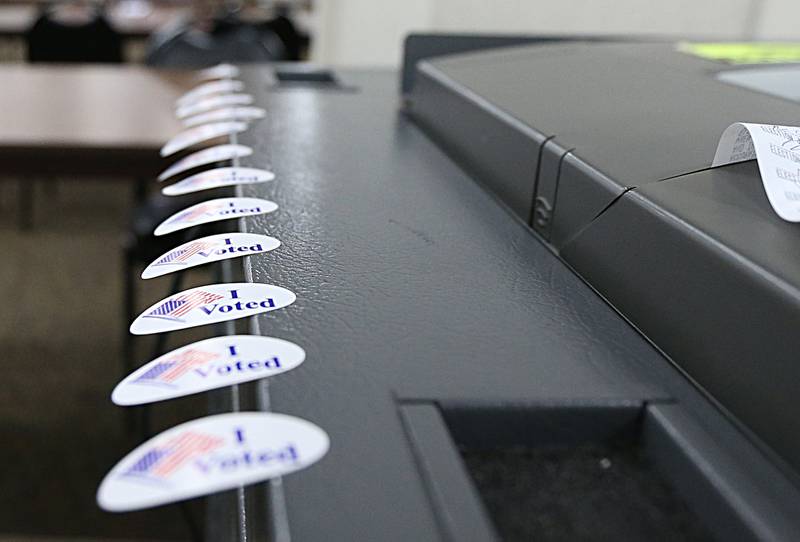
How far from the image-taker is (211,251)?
43 cm

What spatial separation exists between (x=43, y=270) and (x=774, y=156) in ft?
8.39

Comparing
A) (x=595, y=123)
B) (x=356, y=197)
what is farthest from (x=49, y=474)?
(x=595, y=123)

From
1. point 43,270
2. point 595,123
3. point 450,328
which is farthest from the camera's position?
point 43,270

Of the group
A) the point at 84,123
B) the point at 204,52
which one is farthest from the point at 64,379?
the point at 204,52

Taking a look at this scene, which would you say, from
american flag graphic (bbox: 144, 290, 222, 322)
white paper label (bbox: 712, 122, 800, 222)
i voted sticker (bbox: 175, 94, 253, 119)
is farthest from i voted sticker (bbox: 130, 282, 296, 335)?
i voted sticker (bbox: 175, 94, 253, 119)

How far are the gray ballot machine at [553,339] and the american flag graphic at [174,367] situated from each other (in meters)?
0.03

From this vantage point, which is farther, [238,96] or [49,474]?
[49,474]

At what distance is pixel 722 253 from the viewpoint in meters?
0.35

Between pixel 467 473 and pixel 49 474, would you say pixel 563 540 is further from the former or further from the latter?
pixel 49 474

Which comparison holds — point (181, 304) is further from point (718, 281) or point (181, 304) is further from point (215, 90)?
point (215, 90)

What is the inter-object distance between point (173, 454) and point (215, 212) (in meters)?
0.25

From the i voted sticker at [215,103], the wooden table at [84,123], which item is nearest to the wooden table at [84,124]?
the wooden table at [84,123]

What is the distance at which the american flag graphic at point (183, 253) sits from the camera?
43 centimetres

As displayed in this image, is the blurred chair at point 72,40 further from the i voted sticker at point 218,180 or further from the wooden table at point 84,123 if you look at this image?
the i voted sticker at point 218,180
